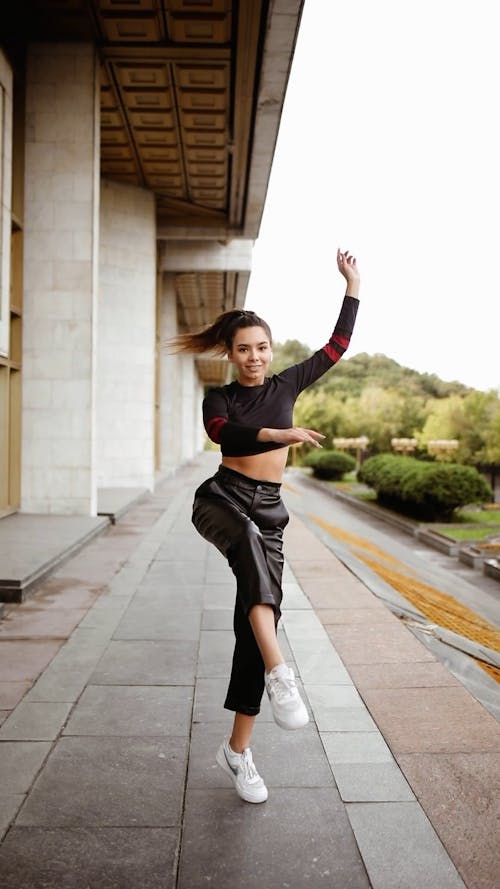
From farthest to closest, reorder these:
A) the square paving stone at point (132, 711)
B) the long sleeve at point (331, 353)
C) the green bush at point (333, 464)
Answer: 1. the green bush at point (333, 464)
2. the square paving stone at point (132, 711)
3. the long sleeve at point (331, 353)

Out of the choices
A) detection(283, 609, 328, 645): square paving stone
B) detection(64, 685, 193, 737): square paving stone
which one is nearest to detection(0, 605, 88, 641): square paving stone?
detection(64, 685, 193, 737): square paving stone

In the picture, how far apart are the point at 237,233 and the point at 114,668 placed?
58.9 ft

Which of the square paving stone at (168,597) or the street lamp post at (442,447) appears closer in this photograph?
the square paving stone at (168,597)

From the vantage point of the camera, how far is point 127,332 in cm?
1780

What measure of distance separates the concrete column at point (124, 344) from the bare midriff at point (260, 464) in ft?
48.4

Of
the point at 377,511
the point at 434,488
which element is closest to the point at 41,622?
the point at 434,488

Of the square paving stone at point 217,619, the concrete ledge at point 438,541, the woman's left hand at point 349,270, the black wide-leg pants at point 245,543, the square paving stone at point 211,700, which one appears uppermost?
the woman's left hand at point 349,270

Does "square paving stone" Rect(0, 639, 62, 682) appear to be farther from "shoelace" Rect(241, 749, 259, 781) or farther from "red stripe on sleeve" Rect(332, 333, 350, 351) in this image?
"red stripe on sleeve" Rect(332, 333, 350, 351)

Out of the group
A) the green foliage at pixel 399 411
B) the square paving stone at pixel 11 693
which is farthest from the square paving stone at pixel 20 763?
the green foliage at pixel 399 411

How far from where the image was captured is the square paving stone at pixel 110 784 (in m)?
2.78

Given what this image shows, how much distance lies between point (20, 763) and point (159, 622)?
2.54 m

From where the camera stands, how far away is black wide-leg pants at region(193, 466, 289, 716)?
2.85 m

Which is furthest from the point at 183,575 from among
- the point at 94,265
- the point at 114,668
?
the point at 94,265

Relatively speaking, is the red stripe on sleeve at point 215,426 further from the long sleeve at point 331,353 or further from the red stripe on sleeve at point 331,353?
the red stripe on sleeve at point 331,353
